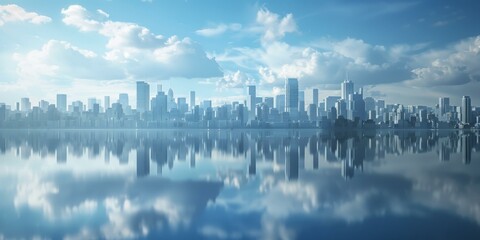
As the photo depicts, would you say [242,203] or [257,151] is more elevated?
[242,203]

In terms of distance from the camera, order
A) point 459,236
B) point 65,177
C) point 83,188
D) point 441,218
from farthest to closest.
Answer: point 65,177
point 83,188
point 441,218
point 459,236

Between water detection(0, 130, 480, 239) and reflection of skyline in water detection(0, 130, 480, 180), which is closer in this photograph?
water detection(0, 130, 480, 239)

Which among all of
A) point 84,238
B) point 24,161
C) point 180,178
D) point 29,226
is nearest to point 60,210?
point 29,226

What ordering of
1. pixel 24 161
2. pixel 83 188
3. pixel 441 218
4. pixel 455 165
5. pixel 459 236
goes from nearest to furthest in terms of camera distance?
pixel 459 236
pixel 441 218
pixel 83 188
pixel 455 165
pixel 24 161

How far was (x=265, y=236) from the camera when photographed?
13.0 m

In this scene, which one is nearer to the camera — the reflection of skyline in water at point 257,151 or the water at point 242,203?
the water at point 242,203

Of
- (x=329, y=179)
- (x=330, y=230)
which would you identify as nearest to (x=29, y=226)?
(x=330, y=230)

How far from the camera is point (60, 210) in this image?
1686 centimetres

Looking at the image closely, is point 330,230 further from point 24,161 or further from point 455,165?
point 24,161

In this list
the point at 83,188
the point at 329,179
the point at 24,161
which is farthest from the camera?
the point at 24,161

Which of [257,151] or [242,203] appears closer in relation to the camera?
[242,203]

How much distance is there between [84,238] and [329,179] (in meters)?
16.8

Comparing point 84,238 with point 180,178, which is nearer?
point 84,238

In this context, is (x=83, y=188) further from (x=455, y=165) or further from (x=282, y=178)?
(x=455, y=165)
